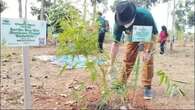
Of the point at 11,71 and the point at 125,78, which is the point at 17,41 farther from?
the point at 11,71

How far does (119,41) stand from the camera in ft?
15.8

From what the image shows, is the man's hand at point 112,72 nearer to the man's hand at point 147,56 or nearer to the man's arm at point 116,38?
the man's arm at point 116,38

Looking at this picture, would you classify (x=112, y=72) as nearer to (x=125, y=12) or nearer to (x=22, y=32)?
(x=125, y=12)

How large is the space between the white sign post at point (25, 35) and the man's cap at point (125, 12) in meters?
1.45

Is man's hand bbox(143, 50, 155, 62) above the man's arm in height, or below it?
below

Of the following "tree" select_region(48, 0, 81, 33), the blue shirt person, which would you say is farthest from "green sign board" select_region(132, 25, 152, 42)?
"tree" select_region(48, 0, 81, 33)

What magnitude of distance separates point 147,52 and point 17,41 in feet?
6.32

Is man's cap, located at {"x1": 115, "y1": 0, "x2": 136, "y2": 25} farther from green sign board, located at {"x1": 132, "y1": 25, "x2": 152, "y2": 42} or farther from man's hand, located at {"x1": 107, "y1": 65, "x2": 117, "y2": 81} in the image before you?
man's hand, located at {"x1": 107, "y1": 65, "x2": 117, "y2": 81}

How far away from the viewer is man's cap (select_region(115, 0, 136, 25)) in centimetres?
441

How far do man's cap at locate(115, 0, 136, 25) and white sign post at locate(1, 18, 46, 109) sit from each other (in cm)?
145

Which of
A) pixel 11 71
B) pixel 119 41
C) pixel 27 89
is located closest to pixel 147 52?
pixel 119 41

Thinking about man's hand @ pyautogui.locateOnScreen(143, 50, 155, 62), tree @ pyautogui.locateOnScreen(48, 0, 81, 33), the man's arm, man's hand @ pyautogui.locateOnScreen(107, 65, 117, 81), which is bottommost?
man's hand @ pyautogui.locateOnScreen(107, 65, 117, 81)

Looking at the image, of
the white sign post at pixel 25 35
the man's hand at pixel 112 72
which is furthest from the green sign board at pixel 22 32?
the man's hand at pixel 112 72

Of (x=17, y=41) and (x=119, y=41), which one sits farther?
(x=119, y=41)
